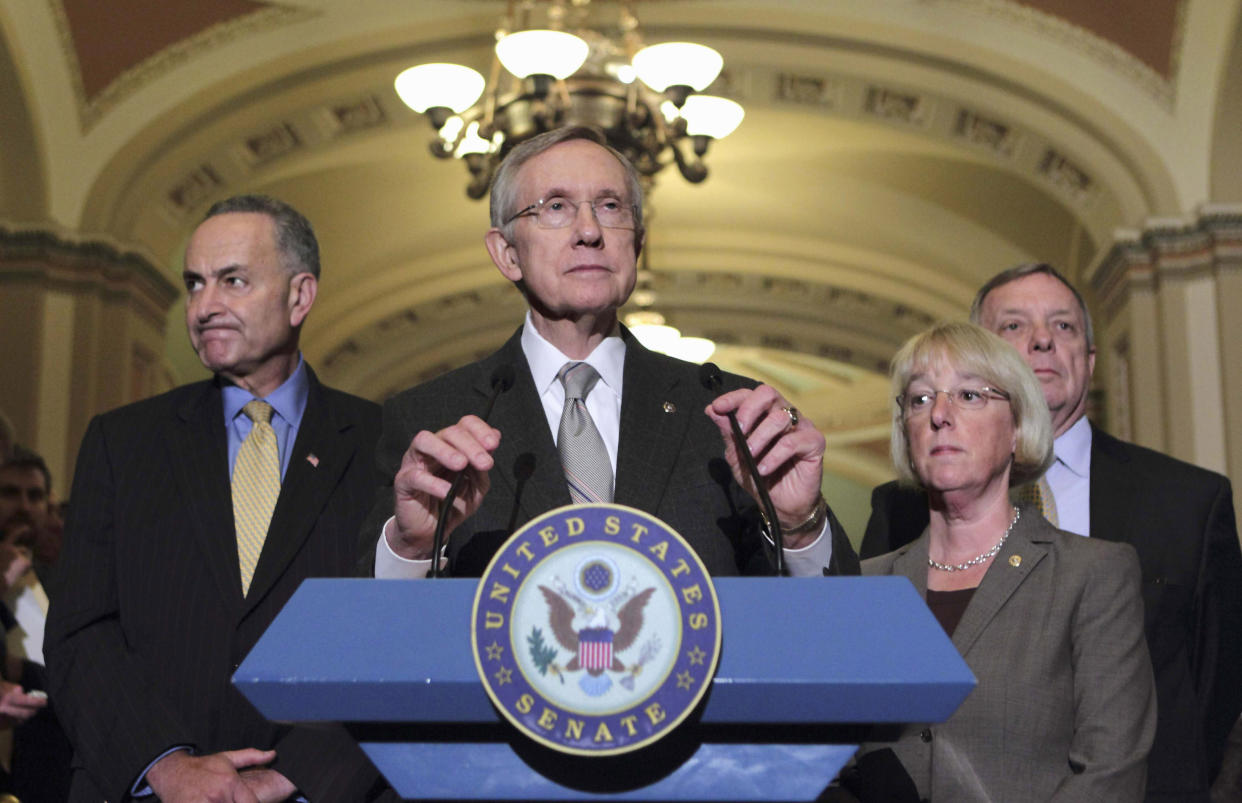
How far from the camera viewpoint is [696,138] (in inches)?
282

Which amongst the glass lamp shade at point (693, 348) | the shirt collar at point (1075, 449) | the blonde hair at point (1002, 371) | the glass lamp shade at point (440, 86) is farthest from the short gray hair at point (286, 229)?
the glass lamp shade at point (693, 348)

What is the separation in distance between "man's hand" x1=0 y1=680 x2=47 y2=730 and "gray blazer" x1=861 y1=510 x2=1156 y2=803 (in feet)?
6.94

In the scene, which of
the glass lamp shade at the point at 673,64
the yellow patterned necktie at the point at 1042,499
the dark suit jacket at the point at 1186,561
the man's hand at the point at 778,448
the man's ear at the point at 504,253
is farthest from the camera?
the glass lamp shade at the point at 673,64

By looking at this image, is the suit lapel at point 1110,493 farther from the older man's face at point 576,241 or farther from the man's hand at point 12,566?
the man's hand at point 12,566

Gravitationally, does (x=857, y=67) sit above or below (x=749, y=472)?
above

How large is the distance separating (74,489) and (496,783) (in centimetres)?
129

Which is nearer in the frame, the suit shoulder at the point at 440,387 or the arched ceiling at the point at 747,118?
the suit shoulder at the point at 440,387

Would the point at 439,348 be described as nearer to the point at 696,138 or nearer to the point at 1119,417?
the point at 1119,417

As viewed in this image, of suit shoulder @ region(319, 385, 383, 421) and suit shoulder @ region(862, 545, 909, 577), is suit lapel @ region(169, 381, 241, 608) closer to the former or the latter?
suit shoulder @ region(319, 385, 383, 421)

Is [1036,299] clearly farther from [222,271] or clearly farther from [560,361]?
[222,271]

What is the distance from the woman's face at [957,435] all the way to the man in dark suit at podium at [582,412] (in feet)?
1.43

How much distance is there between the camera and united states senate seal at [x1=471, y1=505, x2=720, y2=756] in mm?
1131

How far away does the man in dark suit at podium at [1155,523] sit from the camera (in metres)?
2.44

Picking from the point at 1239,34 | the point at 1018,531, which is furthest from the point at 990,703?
the point at 1239,34
